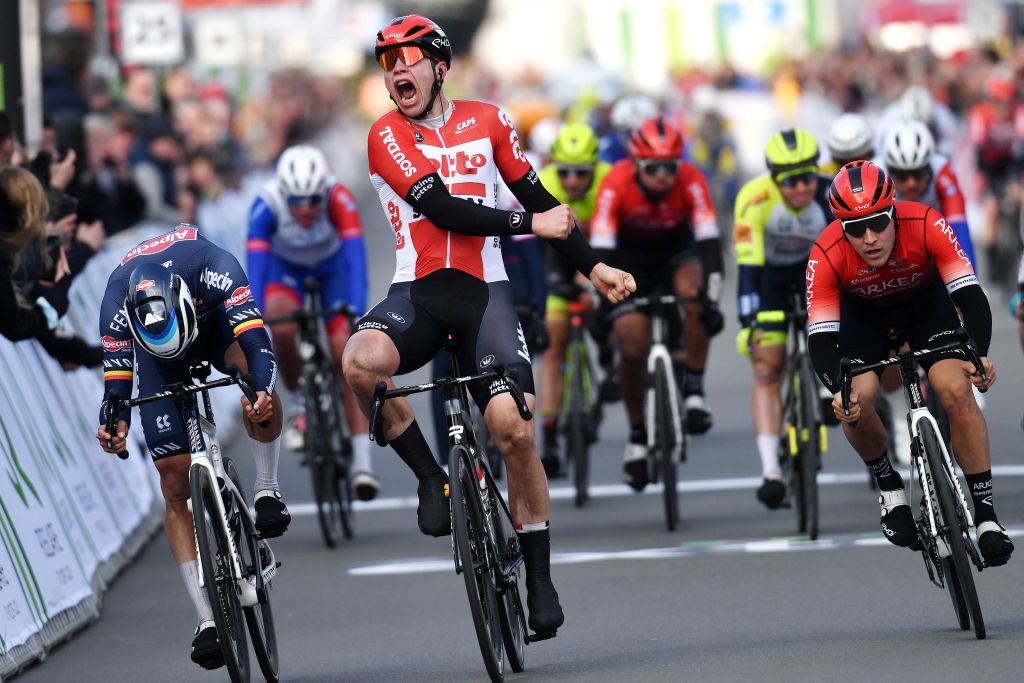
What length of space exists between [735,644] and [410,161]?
2.36 metres

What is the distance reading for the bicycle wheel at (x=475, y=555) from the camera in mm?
8023

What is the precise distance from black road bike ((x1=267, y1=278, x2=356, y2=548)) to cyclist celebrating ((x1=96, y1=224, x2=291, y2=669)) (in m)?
3.56

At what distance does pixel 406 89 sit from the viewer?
8.66m

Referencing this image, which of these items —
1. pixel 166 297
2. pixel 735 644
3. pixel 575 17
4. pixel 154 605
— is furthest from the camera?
pixel 575 17

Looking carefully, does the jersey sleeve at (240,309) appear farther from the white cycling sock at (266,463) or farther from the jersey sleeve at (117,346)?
the white cycling sock at (266,463)

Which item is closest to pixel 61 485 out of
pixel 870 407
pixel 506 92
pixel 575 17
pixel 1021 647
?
pixel 870 407

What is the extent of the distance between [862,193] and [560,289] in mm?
5155

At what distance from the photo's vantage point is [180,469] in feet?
28.8

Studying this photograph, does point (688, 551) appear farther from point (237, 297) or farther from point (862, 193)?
point (237, 297)

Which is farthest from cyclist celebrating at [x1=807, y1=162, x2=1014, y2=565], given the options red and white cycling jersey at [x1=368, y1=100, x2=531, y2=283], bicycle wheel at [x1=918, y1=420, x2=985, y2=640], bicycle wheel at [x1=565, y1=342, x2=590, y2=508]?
bicycle wheel at [x1=565, y1=342, x2=590, y2=508]

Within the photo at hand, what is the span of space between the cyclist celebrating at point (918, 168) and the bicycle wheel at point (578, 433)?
2.43 metres

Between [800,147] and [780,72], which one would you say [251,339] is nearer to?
[800,147]

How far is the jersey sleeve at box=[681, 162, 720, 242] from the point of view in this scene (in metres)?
13.2

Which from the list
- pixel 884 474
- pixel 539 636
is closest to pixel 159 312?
pixel 539 636
